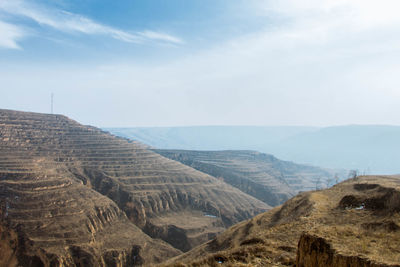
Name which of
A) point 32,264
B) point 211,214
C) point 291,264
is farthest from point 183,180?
point 291,264

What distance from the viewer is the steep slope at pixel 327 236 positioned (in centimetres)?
1391

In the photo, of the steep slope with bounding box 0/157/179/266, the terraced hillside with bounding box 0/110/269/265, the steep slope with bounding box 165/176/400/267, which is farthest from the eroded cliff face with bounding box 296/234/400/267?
the terraced hillside with bounding box 0/110/269/265

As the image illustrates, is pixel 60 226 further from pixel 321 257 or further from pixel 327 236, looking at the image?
pixel 321 257

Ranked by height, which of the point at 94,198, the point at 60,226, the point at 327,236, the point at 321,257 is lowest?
the point at 60,226

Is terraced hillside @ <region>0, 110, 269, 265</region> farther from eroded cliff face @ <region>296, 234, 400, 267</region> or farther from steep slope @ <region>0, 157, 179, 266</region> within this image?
eroded cliff face @ <region>296, 234, 400, 267</region>

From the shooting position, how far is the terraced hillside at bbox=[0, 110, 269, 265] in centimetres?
6788

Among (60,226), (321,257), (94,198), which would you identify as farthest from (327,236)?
(94,198)

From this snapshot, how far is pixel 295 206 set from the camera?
39031 millimetres

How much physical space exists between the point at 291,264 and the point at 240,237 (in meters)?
20.4

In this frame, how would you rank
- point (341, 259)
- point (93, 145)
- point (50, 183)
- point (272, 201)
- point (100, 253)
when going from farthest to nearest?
point (272, 201) → point (93, 145) → point (50, 183) → point (100, 253) → point (341, 259)

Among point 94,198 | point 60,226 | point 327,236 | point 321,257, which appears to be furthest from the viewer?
point 94,198

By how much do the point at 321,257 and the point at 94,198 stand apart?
81.6m

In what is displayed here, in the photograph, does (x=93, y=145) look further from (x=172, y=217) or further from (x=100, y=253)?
(x=100, y=253)

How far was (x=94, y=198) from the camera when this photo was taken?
283 ft
